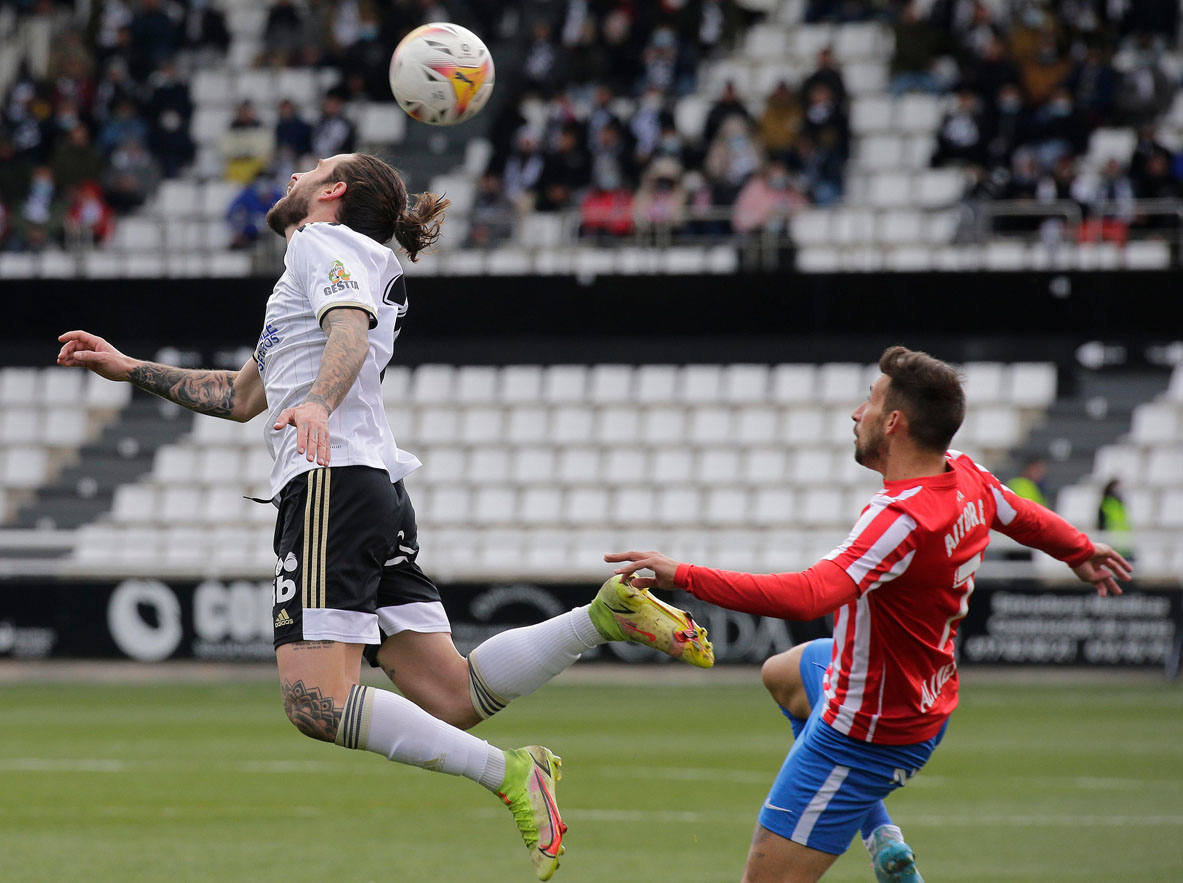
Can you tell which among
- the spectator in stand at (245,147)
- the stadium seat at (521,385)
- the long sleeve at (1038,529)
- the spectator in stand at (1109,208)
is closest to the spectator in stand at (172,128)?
the spectator in stand at (245,147)

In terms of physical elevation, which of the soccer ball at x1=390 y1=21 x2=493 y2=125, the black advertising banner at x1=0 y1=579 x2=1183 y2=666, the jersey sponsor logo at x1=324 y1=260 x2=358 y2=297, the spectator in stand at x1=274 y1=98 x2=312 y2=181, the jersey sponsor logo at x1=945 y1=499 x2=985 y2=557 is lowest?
the black advertising banner at x1=0 y1=579 x2=1183 y2=666

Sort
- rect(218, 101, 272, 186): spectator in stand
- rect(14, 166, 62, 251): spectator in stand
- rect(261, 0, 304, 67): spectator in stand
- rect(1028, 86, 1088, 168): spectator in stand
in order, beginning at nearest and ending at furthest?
1. rect(1028, 86, 1088, 168): spectator in stand
2. rect(14, 166, 62, 251): spectator in stand
3. rect(218, 101, 272, 186): spectator in stand
4. rect(261, 0, 304, 67): spectator in stand

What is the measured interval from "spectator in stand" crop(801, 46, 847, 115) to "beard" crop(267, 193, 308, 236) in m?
14.3

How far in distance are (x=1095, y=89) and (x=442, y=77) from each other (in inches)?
549

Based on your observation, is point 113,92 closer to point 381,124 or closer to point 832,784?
point 381,124

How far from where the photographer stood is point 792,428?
19.1 meters

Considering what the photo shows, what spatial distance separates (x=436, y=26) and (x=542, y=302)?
1282cm

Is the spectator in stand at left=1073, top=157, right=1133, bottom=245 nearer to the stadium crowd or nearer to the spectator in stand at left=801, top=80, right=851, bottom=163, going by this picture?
the stadium crowd

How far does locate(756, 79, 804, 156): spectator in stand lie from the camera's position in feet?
63.9

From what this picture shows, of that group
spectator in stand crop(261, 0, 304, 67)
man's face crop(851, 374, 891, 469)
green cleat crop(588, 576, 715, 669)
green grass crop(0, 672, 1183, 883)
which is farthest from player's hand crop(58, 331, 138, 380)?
spectator in stand crop(261, 0, 304, 67)

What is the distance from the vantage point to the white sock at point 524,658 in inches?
206

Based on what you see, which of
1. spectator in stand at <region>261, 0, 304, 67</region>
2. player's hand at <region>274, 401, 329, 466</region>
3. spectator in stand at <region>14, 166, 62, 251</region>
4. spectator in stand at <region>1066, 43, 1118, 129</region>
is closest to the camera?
player's hand at <region>274, 401, 329, 466</region>

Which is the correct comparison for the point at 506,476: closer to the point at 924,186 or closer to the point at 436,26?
the point at 924,186

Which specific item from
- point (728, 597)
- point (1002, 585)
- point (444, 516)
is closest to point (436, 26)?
point (728, 597)
